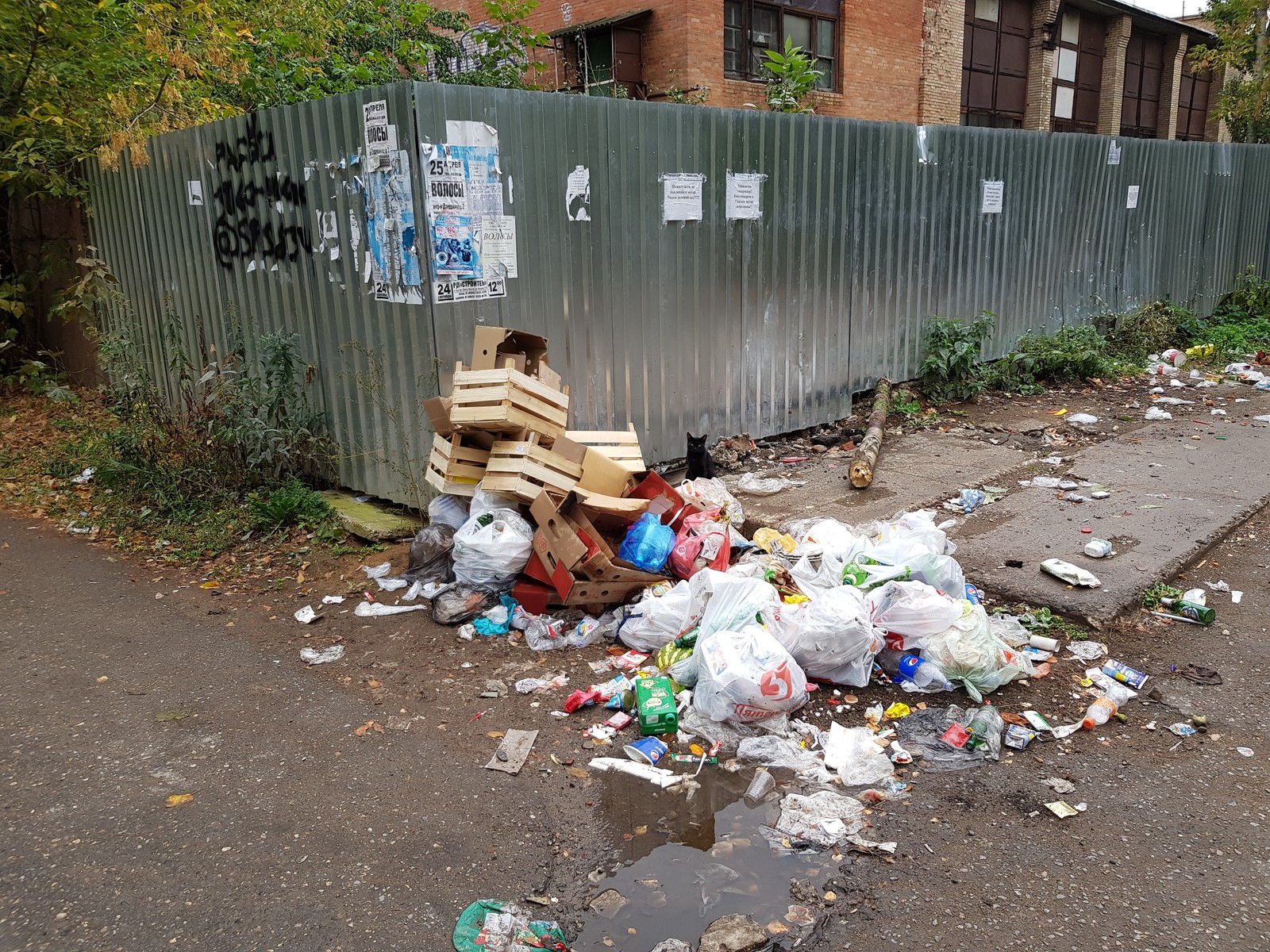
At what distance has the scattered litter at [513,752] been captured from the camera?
3459mm

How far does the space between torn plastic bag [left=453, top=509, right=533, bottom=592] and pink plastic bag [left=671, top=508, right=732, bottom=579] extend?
0.78 m

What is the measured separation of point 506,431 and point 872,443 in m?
3.35

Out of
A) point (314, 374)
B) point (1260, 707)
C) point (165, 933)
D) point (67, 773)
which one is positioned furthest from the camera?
point (314, 374)

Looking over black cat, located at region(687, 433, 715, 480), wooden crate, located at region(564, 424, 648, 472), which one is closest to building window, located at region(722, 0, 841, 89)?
black cat, located at region(687, 433, 715, 480)

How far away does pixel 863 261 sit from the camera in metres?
8.03

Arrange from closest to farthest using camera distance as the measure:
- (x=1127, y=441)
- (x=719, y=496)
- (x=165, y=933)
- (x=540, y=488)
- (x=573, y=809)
A: 1. (x=165, y=933)
2. (x=573, y=809)
3. (x=540, y=488)
4. (x=719, y=496)
5. (x=1127, y=441)

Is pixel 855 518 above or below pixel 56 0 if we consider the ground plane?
below

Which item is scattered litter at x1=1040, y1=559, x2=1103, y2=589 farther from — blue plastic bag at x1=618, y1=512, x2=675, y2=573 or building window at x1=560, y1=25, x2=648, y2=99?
building window at x1=560, y1=25, x2=648, y2=99

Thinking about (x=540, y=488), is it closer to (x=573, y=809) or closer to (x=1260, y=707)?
(x=573, y=809)

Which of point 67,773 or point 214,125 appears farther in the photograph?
point 214,125

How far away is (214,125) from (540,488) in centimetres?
410

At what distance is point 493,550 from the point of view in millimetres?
4684

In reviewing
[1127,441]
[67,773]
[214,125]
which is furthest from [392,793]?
[1127,441]

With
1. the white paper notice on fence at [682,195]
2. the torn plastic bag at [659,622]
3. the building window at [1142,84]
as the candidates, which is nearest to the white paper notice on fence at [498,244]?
the white paper notice on fence at [682,195]
